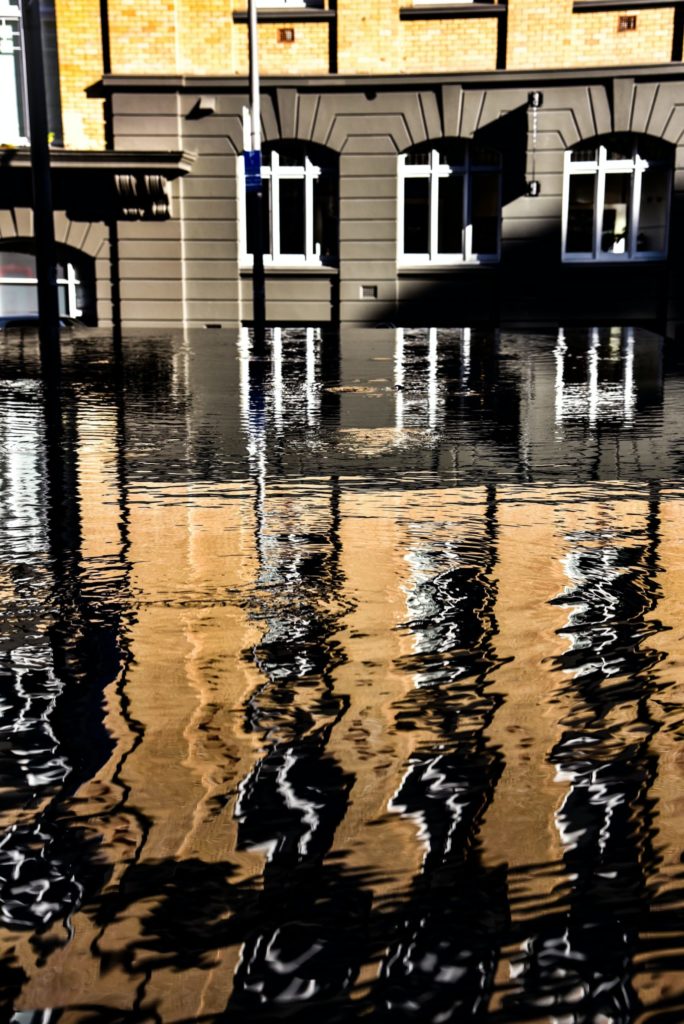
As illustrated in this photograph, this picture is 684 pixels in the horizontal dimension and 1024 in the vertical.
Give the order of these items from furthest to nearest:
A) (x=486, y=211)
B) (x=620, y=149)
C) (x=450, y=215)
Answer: (x=450, y=215) → (x=486, y=211) → (x=620, y=149)

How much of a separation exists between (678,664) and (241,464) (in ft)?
7.10

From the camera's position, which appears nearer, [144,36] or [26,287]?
[144,36]

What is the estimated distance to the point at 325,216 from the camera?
19312mm

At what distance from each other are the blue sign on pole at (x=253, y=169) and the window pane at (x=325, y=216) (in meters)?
2.96

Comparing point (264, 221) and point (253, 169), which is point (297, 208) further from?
point (253, 169)

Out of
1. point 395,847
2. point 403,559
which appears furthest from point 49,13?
point 395,847

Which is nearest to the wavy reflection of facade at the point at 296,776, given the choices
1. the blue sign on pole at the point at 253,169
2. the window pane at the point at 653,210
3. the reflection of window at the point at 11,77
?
the blue sign on pole at the point at 253,169

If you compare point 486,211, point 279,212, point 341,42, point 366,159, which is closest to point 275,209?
point 279,212

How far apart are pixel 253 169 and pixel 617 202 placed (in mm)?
6413

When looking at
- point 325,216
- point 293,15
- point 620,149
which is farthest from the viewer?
point 325,216

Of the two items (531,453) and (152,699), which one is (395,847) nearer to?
(152,699)

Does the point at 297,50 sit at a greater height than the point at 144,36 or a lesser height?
lesser

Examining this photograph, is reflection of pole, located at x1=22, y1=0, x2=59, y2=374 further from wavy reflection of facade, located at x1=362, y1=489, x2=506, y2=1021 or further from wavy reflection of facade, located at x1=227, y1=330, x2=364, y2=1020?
wavy reflection of facade, located at x1=362, y1=489, x2=506, y2=1021

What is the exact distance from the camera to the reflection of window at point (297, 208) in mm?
19000
